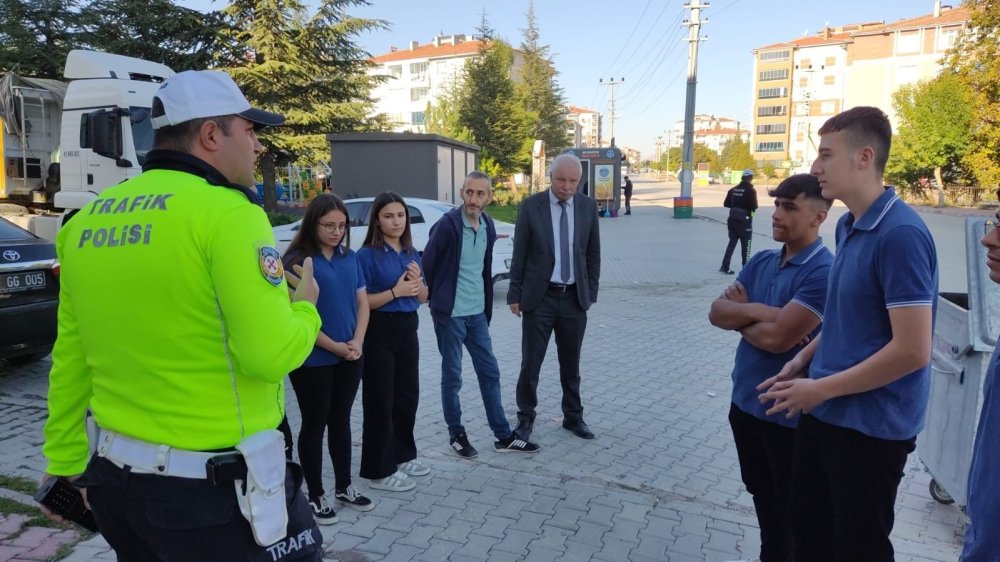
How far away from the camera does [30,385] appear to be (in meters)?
6.11

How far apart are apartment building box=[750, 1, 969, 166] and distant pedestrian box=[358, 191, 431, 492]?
6504 centimetres

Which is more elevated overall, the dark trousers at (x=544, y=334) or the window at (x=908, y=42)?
the window at (x=908, y=42)

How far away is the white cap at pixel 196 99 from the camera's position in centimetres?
168

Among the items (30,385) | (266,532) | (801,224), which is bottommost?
(30,385)

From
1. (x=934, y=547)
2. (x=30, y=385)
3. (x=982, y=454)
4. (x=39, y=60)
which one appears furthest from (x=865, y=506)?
(x=39, y=60)

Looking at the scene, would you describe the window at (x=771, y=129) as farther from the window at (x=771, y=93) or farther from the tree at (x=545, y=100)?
the tree at (x=545, y=100)

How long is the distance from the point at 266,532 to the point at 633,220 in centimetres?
2670

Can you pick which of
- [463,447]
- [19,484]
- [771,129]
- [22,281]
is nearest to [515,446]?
[463,447]

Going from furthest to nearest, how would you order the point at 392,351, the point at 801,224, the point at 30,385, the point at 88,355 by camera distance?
the point at 30,385, the point at 392,351, the point at 801,224, the point at 88,355

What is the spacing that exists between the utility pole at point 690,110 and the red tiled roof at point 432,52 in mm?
50374

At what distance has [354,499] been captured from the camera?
3848 mm

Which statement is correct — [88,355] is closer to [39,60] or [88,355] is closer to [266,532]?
[266,532]

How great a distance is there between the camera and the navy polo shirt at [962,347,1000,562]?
1.62 m

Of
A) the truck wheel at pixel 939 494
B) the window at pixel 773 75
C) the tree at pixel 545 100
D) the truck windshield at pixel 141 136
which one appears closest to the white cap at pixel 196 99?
the truck wheel at pixel 939 494
